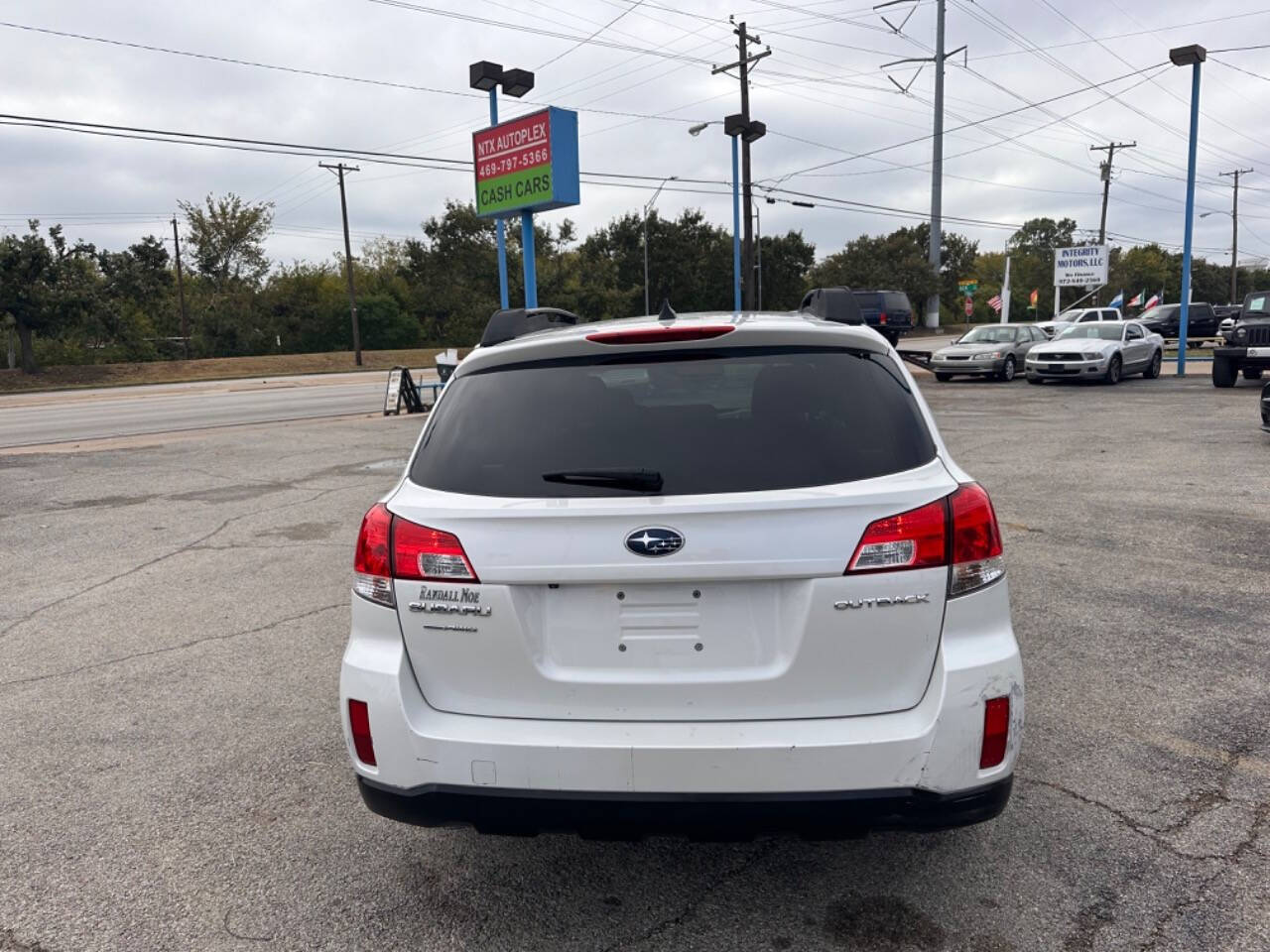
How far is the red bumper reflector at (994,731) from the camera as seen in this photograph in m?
2.45

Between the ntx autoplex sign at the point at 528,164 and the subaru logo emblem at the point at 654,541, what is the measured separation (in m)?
19.9

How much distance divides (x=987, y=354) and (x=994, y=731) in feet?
81.0

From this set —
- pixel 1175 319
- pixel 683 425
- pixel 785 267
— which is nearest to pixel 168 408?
pixel 683 425

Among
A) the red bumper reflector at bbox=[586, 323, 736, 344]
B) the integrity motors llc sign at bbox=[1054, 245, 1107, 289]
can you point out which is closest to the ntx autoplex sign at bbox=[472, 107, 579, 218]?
the red bumper reflector at bbox=[586, 323, 736, 344]

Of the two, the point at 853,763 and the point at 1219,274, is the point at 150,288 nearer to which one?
the point at 853,763

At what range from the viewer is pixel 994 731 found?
246 centimetres

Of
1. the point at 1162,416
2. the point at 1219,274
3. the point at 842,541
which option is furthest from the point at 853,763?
the point at 1219,274

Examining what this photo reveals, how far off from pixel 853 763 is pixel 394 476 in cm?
940

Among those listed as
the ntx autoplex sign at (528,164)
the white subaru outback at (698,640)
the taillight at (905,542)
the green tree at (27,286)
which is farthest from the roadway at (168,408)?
the taillight at (905,542)

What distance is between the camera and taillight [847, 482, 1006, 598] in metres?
2.38

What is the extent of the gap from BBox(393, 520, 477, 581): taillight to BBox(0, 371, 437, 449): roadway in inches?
659

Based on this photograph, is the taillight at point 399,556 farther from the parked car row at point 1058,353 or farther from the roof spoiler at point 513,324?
the parked car row at point 1058,353

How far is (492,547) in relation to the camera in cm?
245

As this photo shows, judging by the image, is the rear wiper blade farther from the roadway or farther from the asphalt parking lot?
the roadway
